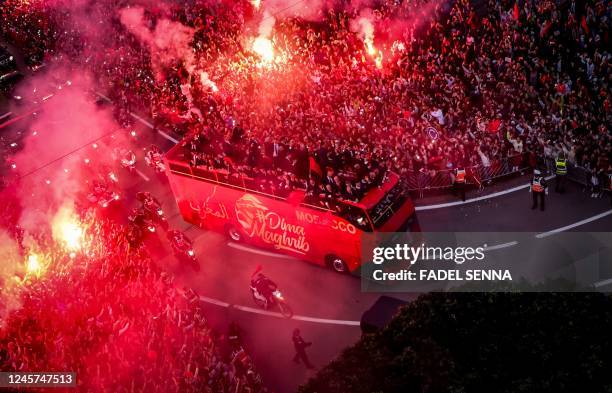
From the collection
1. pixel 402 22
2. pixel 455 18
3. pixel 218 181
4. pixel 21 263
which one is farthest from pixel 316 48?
pixel 21 263

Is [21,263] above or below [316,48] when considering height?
below

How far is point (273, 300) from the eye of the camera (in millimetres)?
17297

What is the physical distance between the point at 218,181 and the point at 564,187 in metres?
10.5

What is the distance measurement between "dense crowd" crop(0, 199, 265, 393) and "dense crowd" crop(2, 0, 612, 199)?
4343 mm

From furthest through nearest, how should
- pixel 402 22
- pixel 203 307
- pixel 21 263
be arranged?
pixel 402 22 < pixel 21 263 < pixel 203 307

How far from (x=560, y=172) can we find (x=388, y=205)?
577 cm

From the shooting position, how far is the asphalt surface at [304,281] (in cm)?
1610

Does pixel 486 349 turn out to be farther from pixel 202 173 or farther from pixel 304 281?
pixel 202 173

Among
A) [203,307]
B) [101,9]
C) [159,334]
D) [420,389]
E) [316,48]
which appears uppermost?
[101,9]

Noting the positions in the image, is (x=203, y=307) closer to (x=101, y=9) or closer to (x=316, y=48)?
(x=316, y=48)

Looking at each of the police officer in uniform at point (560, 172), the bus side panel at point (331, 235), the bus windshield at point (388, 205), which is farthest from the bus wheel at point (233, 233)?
the police officer in uniform at point (560, 172)

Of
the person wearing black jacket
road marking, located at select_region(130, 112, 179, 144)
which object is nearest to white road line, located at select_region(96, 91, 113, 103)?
road marking, located at select_region(130, 112, 179, 144)

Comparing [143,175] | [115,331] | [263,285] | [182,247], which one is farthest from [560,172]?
[143,175]

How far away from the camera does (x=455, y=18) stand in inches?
912
